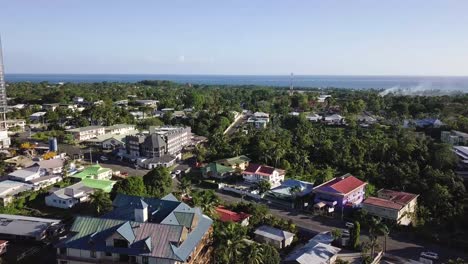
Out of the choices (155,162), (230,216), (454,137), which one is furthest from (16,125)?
(454,137)

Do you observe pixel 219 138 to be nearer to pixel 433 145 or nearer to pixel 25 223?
pixel 433 145

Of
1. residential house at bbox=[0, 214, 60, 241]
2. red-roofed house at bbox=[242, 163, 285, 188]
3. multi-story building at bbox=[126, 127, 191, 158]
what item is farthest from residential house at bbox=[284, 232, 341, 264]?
multi-story building at bbox=[126, 127, 191, 158]

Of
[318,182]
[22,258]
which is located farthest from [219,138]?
[22,258]

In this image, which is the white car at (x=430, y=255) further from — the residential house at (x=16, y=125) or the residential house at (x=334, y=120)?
the residential house at (x=16, y=125)

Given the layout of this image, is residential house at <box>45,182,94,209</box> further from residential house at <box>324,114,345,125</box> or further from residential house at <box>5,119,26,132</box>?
residential house at <box>324,114,345,125</box>

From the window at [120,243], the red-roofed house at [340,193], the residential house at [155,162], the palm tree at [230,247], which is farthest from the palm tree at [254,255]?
the residential house at [155,162]
